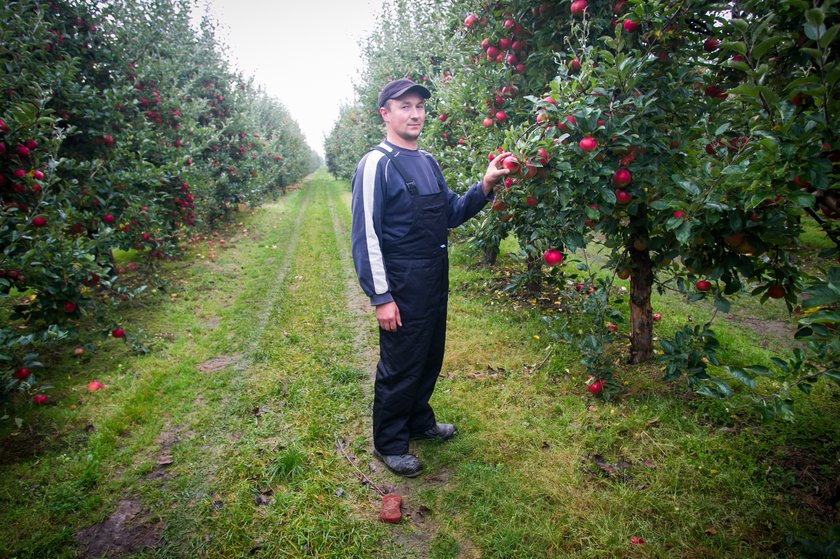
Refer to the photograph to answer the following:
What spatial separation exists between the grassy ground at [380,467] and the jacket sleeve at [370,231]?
1.40 m

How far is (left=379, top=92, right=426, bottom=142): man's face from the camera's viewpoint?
280 centimetres

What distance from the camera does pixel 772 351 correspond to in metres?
5.01

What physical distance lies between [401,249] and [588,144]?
1376 millimetres

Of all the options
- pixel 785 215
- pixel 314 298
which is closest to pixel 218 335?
pixel 314 298

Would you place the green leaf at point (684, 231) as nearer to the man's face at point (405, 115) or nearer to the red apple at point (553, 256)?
the red apple at point (553, 256)

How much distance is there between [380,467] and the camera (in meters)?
3.09

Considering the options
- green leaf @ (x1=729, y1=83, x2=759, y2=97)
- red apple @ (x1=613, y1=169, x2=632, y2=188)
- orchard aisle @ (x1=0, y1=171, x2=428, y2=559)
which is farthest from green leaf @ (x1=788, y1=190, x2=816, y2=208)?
orchard aisle @ (x1=0, y1=171, x2=428, y2=559)

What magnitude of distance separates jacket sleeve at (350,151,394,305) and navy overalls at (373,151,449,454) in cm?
14

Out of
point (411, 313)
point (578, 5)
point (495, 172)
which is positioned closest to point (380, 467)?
point (411, 313)

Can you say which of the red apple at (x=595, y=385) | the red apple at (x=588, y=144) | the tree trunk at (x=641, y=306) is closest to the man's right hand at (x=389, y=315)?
the red apple at (x=588, y=144)

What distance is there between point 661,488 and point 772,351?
353cm

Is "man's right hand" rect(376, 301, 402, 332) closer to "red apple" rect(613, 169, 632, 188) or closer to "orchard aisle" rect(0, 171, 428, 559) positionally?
"orchard aisle" rect(0, 171, 428, 559)

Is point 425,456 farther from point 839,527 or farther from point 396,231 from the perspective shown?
point 839,527

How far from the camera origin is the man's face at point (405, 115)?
2.80 m
